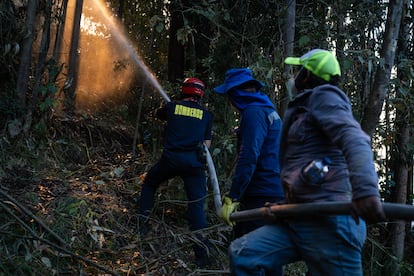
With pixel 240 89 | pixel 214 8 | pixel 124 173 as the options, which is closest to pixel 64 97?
pixel 124 173

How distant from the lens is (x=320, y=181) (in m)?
2.73

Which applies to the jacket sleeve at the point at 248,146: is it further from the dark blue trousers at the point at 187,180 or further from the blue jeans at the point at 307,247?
the dark blue trousers at the point at 187,180

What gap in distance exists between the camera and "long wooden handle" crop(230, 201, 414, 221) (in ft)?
8.07

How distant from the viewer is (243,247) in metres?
3.04

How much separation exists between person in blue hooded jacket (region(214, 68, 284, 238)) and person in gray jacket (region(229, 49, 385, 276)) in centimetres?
71

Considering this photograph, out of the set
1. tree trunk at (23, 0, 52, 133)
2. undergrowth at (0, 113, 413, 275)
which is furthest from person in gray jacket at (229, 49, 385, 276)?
tree trunk at (23, 0, 52, 133)

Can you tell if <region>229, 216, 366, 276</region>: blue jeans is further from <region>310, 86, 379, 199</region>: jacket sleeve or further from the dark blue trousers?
the dark blue trousers

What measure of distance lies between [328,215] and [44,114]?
5187 mm

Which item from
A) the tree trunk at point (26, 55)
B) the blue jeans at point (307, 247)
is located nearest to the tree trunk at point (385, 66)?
the blue jeans at point (307, 247)

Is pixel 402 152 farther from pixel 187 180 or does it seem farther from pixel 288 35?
pixel 187 180

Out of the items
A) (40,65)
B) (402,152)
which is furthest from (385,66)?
(40,65)

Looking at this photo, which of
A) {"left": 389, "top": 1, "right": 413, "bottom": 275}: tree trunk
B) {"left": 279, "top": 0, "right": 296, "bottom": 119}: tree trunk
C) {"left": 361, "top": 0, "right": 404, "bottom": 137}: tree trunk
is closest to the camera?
{"left": 361, "top": 0, "right": 404, "bottom": 137}: tree trunk

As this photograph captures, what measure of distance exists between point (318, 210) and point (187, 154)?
113 inches

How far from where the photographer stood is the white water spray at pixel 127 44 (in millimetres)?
8642
